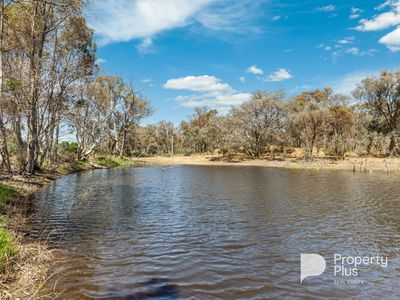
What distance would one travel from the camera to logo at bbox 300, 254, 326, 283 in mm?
8305

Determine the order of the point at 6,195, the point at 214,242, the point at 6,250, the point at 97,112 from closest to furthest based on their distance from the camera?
1. the point at 6,250
2. the point at 214,242
3. the point at 6,195
4. the point at 97,112

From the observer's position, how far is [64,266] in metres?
8.36

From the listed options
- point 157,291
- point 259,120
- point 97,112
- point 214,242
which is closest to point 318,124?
point 259,120

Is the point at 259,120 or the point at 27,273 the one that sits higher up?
the point at 259,120

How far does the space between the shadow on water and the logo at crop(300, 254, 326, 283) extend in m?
3.56

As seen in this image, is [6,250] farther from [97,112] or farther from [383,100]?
[383,100]

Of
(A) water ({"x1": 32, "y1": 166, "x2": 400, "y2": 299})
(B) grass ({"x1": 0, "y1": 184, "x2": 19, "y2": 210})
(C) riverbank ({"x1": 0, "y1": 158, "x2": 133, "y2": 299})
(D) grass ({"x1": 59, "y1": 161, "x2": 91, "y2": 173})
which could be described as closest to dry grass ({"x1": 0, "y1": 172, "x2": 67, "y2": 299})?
(C) riverbank ({"x1": 0, "y1": 158, "x2": 133, "y2": 299})

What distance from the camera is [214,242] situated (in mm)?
10875

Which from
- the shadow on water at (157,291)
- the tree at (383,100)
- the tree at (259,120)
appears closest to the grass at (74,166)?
the tree at (259,120)

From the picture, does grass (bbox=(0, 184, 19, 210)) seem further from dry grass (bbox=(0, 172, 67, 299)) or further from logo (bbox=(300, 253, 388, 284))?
logo (bbox=(300, 253, 388, 284))

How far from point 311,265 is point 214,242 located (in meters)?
3.54

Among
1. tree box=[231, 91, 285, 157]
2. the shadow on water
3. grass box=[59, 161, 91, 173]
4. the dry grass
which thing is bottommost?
the shadow on water

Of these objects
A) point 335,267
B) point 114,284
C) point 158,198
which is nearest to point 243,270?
point 335,267

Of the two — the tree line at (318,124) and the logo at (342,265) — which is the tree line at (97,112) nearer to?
the tree line at (318,124)
